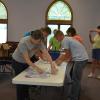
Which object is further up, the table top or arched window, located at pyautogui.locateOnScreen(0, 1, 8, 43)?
arched window, located at pyautogui.locateOnScreen(0, 1, 8, 43)

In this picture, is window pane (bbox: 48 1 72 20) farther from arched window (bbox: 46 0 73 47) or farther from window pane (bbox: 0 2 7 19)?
window pane (bbox: 0 2 7 19)

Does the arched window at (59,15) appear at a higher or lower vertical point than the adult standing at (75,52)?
higher

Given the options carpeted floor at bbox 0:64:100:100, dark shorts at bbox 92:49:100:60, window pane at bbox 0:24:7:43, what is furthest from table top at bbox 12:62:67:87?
window pane at bbox 0:24:7:43

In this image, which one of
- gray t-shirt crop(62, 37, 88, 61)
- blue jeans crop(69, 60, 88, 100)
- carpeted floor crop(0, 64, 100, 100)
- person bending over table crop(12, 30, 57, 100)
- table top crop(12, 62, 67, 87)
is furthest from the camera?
carpeted floor crop(0, 64, 100, 100)

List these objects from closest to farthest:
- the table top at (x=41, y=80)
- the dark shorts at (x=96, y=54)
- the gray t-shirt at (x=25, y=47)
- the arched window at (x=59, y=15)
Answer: the table top at (x=41, y=80)
the gray t-shirt at (x=25, y=47)
the dark shorts at (x=96, y=54)
the arched window at (x=59, y=15)

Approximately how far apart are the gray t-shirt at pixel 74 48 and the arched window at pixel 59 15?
5521mm

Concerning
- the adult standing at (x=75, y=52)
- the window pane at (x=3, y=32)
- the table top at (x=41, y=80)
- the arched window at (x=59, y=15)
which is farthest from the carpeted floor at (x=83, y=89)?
the arched window at (x=59, y=15)

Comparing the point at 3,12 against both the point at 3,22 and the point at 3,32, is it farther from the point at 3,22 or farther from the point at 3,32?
the point at 3,32

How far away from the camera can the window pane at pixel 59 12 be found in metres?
9.73

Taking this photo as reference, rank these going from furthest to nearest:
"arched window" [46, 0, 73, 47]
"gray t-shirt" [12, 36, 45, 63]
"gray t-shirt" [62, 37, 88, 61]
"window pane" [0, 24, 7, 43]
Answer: "window pane" [0, 24, 7, 43] → "arched window" [46, 0, 73, 47] → "gray t-shirt" [62, 37, 88, 61] → "gray t-shirt" [12, 36, 45, 63]

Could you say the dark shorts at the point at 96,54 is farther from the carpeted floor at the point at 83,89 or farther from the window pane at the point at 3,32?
the window pane at the point at 3,32

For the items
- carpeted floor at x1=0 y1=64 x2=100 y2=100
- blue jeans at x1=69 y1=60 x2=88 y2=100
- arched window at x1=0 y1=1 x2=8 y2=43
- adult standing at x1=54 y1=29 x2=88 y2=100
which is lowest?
carpeted floor at x1=0 y1=64 x2=100 y2=100

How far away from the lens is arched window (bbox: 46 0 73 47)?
970 centimetres

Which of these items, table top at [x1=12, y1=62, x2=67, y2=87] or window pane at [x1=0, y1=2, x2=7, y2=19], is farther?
window pane at [x1=0, y1=2, x2=7, y2=19]
